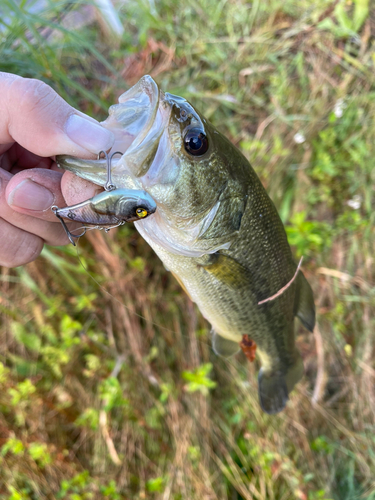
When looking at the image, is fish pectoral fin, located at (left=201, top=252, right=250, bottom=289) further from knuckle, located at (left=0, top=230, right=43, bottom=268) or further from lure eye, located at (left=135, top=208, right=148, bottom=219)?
knuckle, located at (left=0, top=230, right=43, bottom=268)

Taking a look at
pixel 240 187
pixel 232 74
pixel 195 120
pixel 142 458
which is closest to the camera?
pixel 195 120

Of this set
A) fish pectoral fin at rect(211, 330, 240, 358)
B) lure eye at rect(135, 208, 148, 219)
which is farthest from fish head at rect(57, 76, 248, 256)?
fish pectoral fin at rect(211, 330, 240, 358)

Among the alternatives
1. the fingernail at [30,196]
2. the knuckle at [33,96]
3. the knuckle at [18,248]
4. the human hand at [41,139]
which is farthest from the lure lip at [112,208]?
the knuckle at [18,248]

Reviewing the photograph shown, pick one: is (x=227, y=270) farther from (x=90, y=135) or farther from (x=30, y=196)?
(x=30, y=196)

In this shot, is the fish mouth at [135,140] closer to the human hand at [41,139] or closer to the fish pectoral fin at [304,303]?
the human hand at [41,139]

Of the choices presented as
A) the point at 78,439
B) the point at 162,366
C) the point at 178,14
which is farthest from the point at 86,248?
the point at 178,14

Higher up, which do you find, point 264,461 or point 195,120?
point 195,120

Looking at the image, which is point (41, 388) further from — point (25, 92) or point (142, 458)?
point (25, 92)

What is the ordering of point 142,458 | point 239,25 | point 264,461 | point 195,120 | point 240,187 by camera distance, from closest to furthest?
1. point 195,120
2. point 240,187
3. point 264,461
4. point 142,458
5. point 239,25
